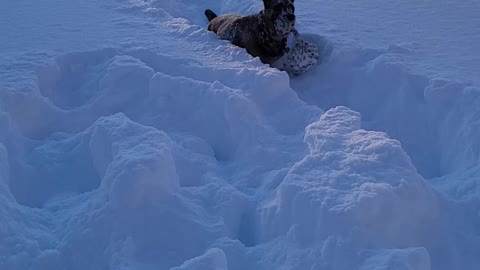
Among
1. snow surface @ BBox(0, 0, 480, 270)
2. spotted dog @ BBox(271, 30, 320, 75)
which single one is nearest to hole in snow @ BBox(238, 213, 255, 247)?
snow surface @ BBox(0, 0, 480, 270)

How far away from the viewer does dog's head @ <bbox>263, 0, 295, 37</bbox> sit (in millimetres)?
5059

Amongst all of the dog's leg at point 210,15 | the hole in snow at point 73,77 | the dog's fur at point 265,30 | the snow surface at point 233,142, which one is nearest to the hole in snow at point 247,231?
the snow surface at point 233,142

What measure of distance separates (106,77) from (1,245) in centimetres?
179

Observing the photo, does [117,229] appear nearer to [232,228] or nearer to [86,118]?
[232,228]

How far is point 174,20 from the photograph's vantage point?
5.62m

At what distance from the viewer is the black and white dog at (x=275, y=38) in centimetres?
505

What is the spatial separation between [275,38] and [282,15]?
18cm

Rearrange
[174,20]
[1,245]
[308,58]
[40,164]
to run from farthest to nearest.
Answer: [174,20], [308,58], [40,164], [1,245]

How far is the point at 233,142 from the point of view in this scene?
3.94 metres

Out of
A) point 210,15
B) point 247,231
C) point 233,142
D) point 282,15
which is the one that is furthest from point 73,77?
point 247,231

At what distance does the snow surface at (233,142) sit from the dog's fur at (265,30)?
184 mm

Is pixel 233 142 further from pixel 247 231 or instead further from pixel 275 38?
pixel 275 38

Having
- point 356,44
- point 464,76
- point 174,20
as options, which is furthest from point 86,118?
point 464,76

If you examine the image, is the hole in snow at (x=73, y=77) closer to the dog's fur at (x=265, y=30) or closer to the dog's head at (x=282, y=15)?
the dog's fur at (x=265, y=30)
